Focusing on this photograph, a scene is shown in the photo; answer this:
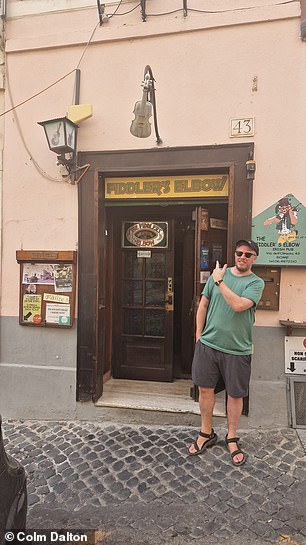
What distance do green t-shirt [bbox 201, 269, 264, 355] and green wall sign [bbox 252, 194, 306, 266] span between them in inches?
22.6

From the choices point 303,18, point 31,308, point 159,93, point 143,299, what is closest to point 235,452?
point 143,299

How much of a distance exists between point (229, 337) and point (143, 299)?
1.89 meters

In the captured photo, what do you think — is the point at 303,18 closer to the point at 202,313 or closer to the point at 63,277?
the point at 202,313

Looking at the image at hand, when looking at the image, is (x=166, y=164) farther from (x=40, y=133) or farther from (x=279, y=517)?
(x=279, y=517)

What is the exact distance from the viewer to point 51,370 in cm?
414

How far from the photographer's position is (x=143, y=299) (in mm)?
4875

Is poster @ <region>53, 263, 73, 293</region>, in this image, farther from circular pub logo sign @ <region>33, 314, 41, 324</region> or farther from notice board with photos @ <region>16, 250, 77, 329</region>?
circular pub logo sign @ <region>33, 314, 41, 324</region>

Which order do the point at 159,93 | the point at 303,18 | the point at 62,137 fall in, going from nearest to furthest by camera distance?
the point at 303,18 < the point at 62,137 < the point at 159,93

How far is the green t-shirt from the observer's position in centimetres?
315

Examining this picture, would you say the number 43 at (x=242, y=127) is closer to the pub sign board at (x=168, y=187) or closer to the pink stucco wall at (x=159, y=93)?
the pink stucco wall at (x=159, y=93)

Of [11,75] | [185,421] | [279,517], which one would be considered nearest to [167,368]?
[185,421]

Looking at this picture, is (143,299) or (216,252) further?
(143,299)

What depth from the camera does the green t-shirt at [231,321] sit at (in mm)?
3150

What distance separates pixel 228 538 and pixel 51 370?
8.37 ft
